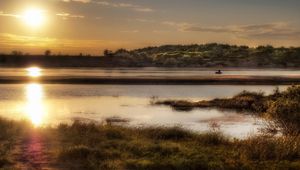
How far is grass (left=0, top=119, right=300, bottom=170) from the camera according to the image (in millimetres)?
20141

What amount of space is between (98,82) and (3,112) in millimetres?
64280

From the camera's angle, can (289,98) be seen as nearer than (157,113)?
Yes

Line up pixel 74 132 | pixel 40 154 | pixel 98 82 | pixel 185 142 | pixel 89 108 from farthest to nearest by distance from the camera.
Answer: pixel 98 82
pixel 89 108
pixel 74 132
pixel 185 142
pixel 40 154

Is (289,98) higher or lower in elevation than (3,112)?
higher

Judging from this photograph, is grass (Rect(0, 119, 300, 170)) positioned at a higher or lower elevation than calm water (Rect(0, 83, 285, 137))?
higher

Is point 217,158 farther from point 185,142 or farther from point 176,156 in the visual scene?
point 185,142

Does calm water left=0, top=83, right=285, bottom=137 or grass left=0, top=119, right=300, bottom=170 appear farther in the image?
calm water left=0, top=83, right=285, bottom=137

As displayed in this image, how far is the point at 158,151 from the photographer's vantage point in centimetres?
2270

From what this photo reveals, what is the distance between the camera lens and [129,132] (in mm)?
28578

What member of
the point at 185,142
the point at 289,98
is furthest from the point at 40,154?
the point at 289,98

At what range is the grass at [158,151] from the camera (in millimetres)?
20141

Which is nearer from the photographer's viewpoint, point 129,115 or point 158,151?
point 158,151

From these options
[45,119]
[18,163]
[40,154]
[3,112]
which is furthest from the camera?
[3,112]

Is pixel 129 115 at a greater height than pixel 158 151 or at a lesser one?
lesser
